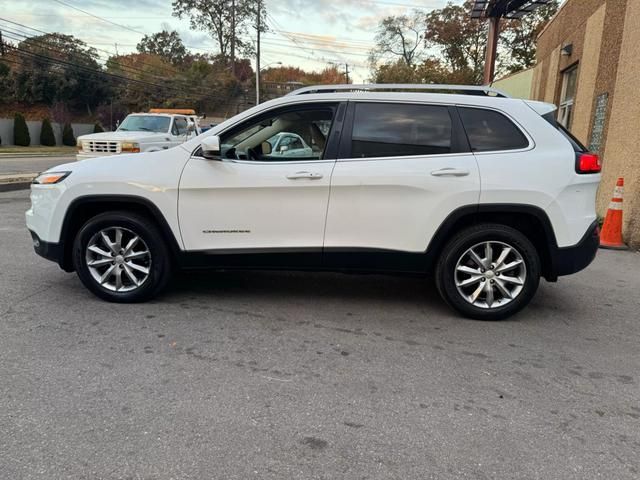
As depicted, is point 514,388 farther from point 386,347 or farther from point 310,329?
point 310,329

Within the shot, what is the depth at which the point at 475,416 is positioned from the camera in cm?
287

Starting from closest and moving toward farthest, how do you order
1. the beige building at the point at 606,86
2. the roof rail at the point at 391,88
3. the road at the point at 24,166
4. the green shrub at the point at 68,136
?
the roof rail at the point at 391,88
the beige building at the point at 606,86
the road at the point at 24,166
the green shrub at the point at 68,136

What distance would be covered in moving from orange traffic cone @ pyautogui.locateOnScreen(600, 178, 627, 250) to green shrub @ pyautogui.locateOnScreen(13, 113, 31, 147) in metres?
44.1

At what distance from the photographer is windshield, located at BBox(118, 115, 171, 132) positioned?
14.5m

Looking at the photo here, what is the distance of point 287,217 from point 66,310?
208 cm

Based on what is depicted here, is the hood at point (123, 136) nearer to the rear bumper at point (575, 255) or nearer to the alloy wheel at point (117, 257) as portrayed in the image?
the alloy wheel at point (117, 257)

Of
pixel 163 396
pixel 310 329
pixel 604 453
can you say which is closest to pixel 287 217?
pixel 310 329

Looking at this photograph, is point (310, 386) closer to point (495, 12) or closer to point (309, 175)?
point (309, 175)

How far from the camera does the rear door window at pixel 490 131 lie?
4168mm

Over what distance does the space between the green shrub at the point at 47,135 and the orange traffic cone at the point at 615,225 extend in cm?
4570

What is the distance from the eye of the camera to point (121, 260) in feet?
14.5

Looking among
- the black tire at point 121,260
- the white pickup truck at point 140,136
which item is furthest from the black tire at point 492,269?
the white pickup truck at point 140,136

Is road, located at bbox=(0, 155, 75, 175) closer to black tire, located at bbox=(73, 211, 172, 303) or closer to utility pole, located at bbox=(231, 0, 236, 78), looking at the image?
black tire, located at bbox=(73, 211, 172, 303)

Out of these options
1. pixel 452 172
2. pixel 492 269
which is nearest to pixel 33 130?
pixel 452 172
